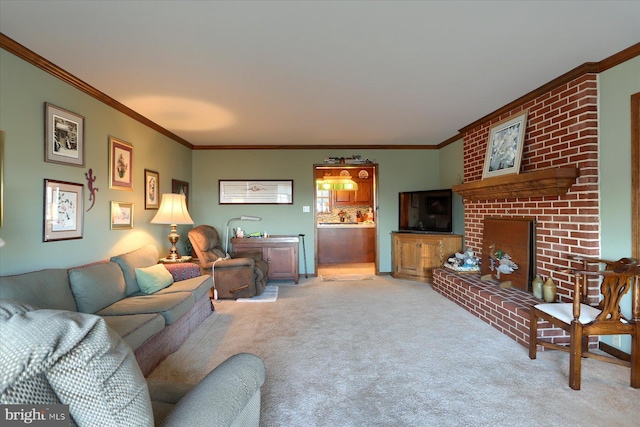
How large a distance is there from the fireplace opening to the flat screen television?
89cm

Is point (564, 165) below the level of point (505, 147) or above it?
below

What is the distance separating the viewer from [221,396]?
108cm

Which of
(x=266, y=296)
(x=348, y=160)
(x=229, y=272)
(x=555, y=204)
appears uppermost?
(x=348, y=160)

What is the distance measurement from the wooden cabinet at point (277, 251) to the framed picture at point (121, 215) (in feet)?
5.83

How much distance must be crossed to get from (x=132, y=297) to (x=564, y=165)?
4.06 metres

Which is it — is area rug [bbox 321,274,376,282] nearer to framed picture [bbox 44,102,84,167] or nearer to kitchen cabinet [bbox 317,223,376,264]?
kitchen cabinet [bbox 317,223,376,264]

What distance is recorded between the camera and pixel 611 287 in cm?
213

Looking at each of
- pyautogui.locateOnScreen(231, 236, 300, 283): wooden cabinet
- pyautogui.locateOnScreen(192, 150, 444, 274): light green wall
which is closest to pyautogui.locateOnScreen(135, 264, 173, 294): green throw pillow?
pyautogui.locateOnScreen(231, 236, 300, 283): wooden cabinet

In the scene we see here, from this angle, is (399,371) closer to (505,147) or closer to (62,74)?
Answer: (505,147)

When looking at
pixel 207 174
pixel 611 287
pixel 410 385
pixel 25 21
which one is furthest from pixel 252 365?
pixel 207 174

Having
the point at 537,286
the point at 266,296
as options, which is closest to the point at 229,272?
the point at 266,296

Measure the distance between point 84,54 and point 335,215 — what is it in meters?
6.62

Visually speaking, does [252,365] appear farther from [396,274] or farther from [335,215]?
[335,215]

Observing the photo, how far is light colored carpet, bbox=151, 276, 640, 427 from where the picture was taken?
1855 millimetres
